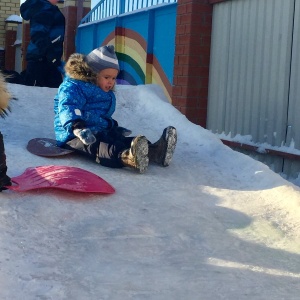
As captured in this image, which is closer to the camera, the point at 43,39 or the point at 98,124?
the point at 98,124

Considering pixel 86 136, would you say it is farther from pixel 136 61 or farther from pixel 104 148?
pixel 136 61

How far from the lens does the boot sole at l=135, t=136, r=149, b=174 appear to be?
404 cm

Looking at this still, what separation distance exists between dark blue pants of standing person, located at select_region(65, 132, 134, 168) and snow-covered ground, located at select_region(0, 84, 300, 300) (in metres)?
0.09

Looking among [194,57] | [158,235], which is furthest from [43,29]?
[158,235]

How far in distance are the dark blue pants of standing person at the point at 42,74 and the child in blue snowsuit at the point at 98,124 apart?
2.20 meters

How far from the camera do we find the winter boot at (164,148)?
4.28m

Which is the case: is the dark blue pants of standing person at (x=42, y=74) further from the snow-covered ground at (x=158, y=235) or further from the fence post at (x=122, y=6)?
the fence post at (x=122, y=6)

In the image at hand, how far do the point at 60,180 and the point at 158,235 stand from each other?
74 cm

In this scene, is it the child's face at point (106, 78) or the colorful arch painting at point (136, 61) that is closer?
the child's face at point (106, 78)

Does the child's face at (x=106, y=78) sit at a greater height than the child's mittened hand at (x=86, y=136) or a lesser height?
greater

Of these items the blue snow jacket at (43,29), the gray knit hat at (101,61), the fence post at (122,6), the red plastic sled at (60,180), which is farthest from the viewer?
the fence post at (122,6)

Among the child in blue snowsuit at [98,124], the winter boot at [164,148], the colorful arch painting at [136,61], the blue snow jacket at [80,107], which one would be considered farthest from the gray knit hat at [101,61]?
the colorful arch painting at [136,61]

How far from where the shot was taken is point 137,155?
4.06m

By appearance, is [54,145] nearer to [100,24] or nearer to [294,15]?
[294,15]
